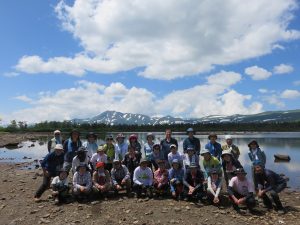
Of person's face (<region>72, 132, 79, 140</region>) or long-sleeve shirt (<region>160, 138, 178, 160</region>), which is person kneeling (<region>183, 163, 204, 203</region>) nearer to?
long-sleeve shirt (<region>160, 138, 178, 160</region>)

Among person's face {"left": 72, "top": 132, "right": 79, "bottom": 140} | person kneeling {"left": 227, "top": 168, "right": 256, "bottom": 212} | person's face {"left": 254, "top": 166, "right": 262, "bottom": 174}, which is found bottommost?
person kneeling {"left": 227, "top": 168, "right": 256, "bottom": 212}

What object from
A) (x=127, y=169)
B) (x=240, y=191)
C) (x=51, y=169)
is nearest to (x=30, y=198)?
(x=51, y=169)

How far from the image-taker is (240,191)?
12258mm

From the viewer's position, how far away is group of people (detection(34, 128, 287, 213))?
40.5 ft

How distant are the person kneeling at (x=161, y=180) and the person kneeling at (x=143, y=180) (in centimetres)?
24

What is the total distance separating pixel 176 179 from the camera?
1325 centimetres

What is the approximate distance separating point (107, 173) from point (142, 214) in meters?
2.90

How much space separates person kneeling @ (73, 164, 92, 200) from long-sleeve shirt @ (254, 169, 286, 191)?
615 centimetres

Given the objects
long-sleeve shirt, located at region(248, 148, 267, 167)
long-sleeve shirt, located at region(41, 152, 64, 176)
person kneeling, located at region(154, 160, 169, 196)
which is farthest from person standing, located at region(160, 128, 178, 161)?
long-sleeve shirt, located at region(41, 152, 64, 176)

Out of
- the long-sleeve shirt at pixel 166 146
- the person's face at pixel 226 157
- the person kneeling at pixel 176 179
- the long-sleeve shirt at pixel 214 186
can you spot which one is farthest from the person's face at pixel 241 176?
the long-sleeve shirt at pixel 166 146

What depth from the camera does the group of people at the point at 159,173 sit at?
12.4 meters

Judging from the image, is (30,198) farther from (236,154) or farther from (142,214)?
(236,154)

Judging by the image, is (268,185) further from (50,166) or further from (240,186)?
(50,166)

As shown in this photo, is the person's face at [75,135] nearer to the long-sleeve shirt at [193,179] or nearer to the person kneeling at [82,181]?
the person kneeling at [82,181]
